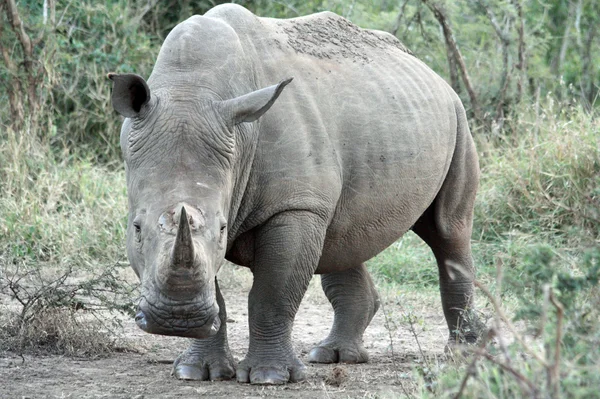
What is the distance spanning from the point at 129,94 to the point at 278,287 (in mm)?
1247

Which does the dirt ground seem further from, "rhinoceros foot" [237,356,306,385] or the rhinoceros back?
the rhinoceros back

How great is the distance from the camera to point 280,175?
17.8 feet

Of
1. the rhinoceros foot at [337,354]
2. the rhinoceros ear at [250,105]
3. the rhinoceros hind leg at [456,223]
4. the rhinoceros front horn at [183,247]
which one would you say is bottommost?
the rhinoceros foot at [337,354]

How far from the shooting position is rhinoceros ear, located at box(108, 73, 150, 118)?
4930mm

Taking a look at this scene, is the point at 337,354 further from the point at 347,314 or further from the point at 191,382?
the point at 191,382

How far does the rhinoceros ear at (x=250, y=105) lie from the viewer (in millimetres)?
5012

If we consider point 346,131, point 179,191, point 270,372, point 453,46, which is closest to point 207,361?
point 270,372

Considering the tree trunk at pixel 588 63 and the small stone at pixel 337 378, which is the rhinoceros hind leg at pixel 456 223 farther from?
the tree trunk at pixel 588 63

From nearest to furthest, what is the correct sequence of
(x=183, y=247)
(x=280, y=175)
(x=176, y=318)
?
(x=183, y=247) < (x=176, y=318) < (x=280, y=175)

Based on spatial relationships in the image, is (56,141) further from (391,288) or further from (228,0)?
(391,288)

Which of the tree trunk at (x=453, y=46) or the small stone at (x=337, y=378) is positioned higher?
the tree trunk at (x=453, y=46)

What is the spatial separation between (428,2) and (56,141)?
A: 432 cm

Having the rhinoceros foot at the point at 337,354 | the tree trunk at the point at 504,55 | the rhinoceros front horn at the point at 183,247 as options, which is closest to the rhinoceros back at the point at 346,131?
the rhinoceros foot at the point at 337,354

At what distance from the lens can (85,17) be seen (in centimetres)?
1196
